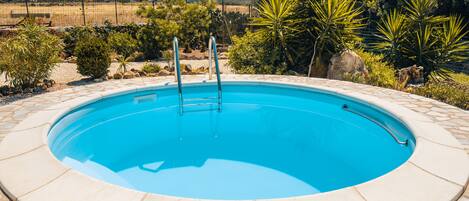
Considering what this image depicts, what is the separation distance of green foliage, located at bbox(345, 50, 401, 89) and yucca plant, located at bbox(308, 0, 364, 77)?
0.78m

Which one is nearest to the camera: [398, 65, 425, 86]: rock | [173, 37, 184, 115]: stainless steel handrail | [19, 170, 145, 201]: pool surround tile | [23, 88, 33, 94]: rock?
[19, 170, 145, 201]: pool surround tile

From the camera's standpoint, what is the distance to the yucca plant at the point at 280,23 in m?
9.20

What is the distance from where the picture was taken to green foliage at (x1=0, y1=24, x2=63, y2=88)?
22.4 feet

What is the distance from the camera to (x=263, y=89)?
307 inches

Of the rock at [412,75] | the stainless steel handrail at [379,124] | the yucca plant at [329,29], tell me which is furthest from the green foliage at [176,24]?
the stainless steel handrail at [379,124]

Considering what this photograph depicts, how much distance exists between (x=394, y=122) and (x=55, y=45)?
6830 mm

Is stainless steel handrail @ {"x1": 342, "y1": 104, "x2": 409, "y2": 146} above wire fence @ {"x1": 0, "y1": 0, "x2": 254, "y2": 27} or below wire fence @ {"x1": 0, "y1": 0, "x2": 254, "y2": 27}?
below

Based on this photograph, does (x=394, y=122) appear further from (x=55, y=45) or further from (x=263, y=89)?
(x=55, y=45)

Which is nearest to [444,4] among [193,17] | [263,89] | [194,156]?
[193,17]

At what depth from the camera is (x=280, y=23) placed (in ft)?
30.7

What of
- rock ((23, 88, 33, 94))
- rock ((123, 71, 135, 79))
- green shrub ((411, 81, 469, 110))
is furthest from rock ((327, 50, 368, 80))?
rock ((23, 88, 33, 94))

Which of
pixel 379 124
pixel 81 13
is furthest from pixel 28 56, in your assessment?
pixel 81 13

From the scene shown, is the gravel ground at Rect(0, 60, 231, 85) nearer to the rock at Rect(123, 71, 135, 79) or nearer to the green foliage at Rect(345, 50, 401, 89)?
the rock at Rect(123, 71, 135, 79)

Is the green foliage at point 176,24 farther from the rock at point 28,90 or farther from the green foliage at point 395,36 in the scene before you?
the green foliage at point 395,36
